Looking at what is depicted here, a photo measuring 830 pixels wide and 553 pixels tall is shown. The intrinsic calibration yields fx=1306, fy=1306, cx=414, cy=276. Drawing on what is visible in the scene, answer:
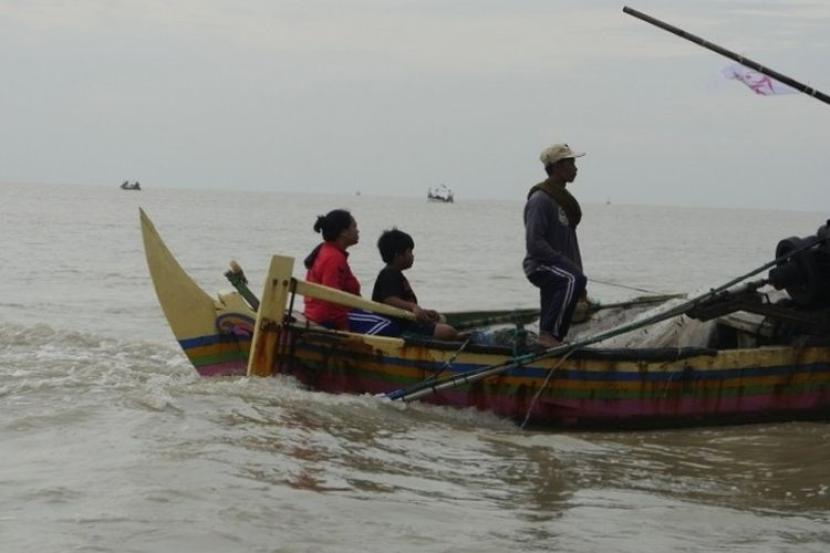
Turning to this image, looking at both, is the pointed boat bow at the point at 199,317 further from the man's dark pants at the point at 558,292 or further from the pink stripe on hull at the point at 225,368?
the man's dark pants at the point at 558,292

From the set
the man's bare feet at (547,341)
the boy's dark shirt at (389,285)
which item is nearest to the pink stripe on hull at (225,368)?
the boy's dark shirt at (389,285)

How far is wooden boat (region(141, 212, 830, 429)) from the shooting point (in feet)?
28.1

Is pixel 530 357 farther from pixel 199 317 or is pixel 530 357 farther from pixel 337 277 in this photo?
pixel 199 317

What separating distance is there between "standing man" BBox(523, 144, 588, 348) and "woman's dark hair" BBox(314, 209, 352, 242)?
124cm

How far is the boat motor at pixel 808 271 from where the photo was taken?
8.70 meters

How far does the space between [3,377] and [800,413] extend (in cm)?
579

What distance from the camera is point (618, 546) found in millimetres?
5832

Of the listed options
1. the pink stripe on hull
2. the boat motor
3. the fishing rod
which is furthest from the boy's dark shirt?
the boat motor

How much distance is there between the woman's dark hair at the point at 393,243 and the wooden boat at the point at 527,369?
417mm

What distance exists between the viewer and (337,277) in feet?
29.8

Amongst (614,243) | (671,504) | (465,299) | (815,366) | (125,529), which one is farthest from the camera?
(614,243)

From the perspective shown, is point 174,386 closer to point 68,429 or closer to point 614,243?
point 68,429

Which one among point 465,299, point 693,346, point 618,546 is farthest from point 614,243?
point 618,546

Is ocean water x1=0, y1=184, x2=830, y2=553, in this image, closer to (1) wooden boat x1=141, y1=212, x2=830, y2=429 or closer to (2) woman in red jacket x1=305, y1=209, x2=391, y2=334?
(1) wooden boat x1=141, y1=212, x2=830, y2=429
